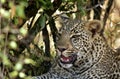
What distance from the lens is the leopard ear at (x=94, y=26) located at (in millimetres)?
6668

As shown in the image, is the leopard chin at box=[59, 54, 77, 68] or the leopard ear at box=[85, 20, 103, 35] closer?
the leopard chin at box=[59, 54, 77, 68]

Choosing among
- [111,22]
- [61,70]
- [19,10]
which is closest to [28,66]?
[61,70]

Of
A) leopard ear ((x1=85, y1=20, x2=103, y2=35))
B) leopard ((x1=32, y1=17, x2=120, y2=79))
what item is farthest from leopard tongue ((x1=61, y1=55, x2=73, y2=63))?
leopard ear ((x1=85, y1=20, x2=103, y2=35))

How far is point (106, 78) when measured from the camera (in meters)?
6.82

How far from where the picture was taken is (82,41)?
6.74 metres

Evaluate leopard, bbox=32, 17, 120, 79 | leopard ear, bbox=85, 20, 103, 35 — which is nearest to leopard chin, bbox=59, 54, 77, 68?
leopard, bbox=32, 17, 120, 79

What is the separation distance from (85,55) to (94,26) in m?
0.40

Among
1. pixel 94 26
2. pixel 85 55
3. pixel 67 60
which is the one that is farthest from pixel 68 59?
pixel 94 26

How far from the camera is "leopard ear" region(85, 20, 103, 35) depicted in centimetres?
667

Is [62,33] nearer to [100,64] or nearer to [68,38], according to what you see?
[68,38]

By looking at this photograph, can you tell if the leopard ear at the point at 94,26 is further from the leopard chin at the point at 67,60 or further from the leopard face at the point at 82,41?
the leopard chin at the point at 67,60

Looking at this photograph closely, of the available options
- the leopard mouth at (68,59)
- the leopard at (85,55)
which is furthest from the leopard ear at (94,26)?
the leopard mouth at (68,59)

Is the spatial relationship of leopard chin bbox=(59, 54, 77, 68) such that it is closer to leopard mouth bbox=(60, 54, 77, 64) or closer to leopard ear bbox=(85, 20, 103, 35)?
leopard mouth bbox=(60, 54, 77, 64)

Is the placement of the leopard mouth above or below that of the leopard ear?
below
